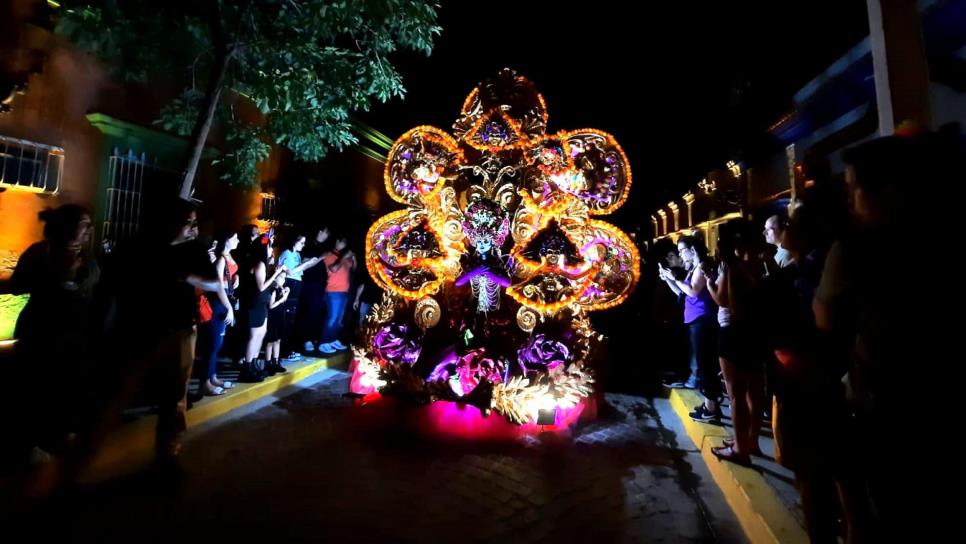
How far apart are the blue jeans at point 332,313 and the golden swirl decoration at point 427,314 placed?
3.27 metres

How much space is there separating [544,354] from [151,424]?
3848 millimetres

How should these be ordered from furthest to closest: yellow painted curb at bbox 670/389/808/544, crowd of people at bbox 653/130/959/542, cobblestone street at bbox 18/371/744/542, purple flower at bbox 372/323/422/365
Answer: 1. purple flower at bbox 372/323/422/365
2. cobblestone street at bbox 18/371/744/542
3. yellow painted curb at bbox 670/389/808/544
4. crowd of people at bbox 653/130/959/542

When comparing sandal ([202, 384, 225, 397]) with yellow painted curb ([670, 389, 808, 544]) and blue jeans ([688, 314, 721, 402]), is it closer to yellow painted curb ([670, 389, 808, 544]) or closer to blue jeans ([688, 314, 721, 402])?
yellow painted curb ([670, 389, 808, 544])

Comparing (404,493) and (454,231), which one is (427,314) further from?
(404,493)

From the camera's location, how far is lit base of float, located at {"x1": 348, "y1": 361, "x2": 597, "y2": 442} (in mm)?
4465

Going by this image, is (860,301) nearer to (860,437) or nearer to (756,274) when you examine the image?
(860,437)

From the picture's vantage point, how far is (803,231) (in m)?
2.51

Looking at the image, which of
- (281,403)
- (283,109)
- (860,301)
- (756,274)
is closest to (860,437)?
(860,301)

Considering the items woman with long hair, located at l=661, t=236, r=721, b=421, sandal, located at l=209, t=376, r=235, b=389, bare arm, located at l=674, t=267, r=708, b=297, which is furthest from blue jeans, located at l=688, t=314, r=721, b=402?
sandal, located at l=209, t=376, r=235, b=389

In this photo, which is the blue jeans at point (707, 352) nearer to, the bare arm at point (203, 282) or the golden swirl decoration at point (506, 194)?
the golden swirl decoration at point (506, 194)

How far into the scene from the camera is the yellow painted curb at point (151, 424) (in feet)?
11.2

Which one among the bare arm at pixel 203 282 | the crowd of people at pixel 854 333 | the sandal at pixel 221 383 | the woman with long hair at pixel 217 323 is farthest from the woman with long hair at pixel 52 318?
the crowd of people at pixel 854 333

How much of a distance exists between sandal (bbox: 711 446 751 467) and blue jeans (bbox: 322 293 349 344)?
20.8 feet

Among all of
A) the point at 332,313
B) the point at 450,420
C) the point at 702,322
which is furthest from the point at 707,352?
the point at 332,313
